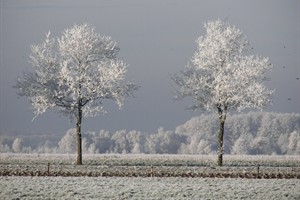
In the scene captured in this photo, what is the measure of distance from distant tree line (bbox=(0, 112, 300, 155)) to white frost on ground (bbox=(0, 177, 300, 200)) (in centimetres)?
10213

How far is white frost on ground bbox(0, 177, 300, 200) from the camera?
31.2 metres

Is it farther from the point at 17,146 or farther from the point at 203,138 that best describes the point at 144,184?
the point at 17,146

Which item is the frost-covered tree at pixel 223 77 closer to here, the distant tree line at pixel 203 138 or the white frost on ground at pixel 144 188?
the white frost on ground at pixel 144 188

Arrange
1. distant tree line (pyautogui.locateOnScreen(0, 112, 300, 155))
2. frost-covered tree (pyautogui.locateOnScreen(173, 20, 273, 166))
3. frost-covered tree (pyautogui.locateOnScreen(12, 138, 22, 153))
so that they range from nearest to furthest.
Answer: frost-covered tree (pyautogui.locateOnScreen(173, 20, 273, 166))
distant tree line (pyautogui.locateOnScreen(0, 112, 300, 155))
frost-covered tree (pyautogui.locateOnScreen(12, 138, 22, 153))

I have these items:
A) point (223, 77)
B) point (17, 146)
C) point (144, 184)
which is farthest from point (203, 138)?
point (144, 184)

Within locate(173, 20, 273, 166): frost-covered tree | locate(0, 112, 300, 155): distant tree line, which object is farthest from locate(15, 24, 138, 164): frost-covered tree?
locate(0, 112, 300, 155): distant tree line

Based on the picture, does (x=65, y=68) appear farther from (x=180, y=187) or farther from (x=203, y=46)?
(x=180, y=187)

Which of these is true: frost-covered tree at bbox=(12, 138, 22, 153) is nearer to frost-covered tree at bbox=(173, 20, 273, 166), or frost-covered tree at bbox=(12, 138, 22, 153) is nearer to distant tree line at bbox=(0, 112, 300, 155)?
distant tree line at bbox=(0, 112, 300, 155)

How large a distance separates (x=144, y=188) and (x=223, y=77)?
72.5 ft

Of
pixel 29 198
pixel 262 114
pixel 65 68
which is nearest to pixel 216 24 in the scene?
pixel 65 68

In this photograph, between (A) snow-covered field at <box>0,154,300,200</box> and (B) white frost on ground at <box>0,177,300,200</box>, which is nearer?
(B) white frost on ground at <box>0,177,300,200</box>

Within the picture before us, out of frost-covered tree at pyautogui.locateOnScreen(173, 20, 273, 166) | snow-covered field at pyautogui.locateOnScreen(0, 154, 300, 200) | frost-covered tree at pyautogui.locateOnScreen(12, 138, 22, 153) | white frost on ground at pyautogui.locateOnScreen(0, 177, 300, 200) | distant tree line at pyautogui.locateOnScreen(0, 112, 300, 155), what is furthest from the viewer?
frost-covered tree at pyautogui.locateOnScreen(12, 138, 22, 153)

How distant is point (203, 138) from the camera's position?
160375mm

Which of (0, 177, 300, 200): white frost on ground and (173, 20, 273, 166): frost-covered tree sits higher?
Result: (173, 20, 273, 166): frost-covered tree
